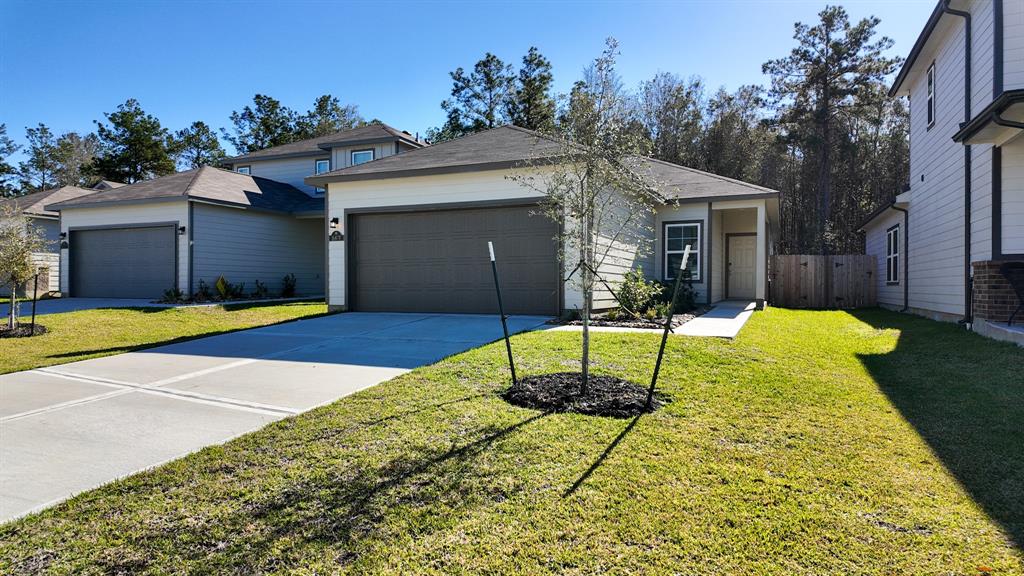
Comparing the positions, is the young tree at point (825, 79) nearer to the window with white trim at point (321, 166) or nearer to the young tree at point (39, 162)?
the window with white trim at point (321, 166)

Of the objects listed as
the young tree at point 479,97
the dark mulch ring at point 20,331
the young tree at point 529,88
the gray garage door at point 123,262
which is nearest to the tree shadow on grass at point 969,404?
the dark mulch ring at point 20,331

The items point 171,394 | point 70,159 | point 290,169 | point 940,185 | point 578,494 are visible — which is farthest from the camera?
point 70,159

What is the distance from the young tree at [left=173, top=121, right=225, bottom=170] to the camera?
37875 millimetres

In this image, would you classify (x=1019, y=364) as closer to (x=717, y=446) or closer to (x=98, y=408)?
(x=717, y=446)

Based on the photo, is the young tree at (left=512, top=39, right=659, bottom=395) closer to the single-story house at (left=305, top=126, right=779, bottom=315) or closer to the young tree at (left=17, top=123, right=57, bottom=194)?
the single-story house at (left=305, top=126, right=779, bottom=315)

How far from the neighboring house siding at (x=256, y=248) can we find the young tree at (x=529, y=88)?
12.8 metres

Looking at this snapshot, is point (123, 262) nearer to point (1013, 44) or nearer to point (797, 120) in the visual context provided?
point (1013, 44)

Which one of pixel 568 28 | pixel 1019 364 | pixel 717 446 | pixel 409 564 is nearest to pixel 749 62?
pixel 568 28

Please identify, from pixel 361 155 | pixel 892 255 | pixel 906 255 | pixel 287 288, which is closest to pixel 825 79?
pixel 892 255

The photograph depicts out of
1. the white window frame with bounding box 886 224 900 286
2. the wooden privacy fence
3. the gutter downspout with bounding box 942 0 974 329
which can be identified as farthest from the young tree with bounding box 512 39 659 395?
the wooden privacy fence

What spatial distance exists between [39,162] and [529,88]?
36918 millimetres

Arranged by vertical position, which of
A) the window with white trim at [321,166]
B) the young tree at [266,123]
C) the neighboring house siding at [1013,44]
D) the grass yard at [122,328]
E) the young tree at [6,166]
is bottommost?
the grass yard at [122,328]

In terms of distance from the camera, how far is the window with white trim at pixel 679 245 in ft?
41.1

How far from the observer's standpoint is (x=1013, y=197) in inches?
296
